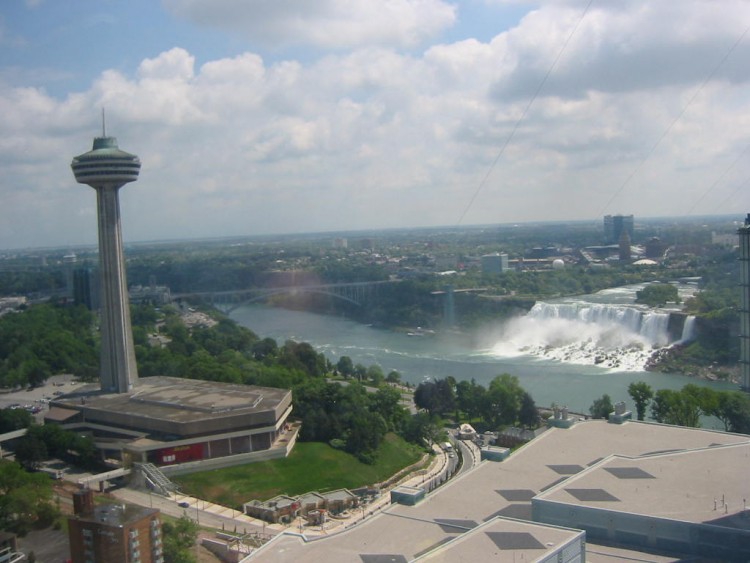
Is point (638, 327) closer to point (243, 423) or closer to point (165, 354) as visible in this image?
point (165, 354)

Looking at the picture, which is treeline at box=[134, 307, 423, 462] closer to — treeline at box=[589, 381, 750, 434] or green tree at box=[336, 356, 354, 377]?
green tree at box=[336, 356, 354, 377]

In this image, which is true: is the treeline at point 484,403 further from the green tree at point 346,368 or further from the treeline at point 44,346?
the treeline at point 44,346

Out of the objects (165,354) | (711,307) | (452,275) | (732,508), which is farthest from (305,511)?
(452,275)

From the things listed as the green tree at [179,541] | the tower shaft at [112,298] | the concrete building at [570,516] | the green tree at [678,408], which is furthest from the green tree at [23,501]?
the green tree at [678,408]

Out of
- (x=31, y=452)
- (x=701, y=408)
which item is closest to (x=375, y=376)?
(x=701, y=408)

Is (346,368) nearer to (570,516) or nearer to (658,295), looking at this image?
(658,295)
